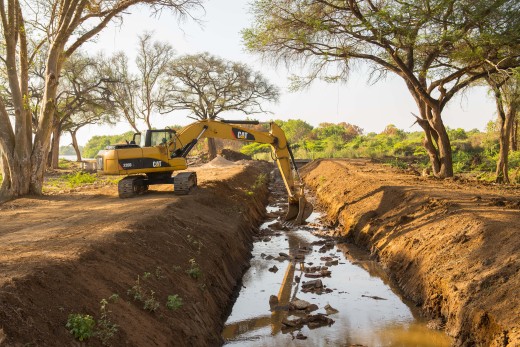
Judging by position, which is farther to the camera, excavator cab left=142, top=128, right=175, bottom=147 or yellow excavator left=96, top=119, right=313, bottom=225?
excavator cab left=142, top=128, right=175, bottom=147

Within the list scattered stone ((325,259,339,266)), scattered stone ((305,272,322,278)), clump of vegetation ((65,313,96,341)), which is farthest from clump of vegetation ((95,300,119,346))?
scattered stone ((325,259,339,266))

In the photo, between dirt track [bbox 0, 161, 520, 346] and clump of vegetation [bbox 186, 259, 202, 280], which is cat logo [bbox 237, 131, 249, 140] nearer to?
dirt track [bbox 0, 161, 520, 346]

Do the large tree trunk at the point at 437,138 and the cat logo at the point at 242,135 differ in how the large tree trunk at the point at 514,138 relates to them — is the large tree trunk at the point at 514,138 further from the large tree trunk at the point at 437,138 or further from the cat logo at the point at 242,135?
the cat logo at the point at 242,135

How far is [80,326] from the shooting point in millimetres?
5426

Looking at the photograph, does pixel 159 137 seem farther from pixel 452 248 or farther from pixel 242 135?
pixel 452 248

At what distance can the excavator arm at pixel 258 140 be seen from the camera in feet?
51.1

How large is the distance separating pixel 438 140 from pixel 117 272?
16648 mm

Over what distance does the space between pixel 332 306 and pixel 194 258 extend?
2680mm

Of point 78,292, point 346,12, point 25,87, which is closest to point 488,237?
point 78,292

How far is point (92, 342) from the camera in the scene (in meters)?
5.51

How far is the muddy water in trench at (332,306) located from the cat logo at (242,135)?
11.2 ft

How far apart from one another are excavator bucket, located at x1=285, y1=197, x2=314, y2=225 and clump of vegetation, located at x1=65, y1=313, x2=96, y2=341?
1048 centimetres

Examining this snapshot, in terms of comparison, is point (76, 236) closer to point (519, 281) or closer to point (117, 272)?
point (117, 272)

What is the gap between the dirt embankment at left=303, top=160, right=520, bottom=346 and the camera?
7105mm
